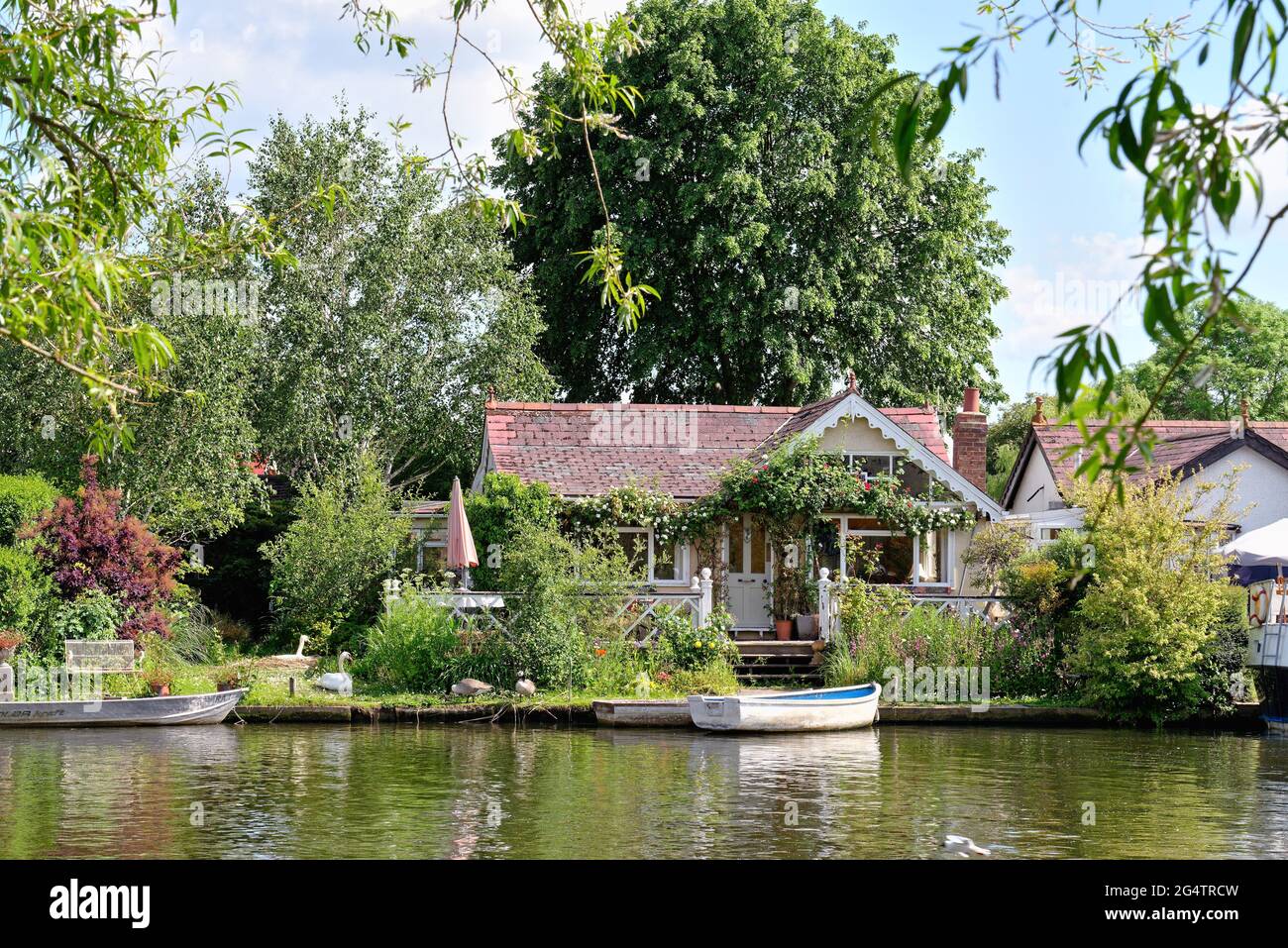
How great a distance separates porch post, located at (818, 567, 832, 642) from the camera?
25.1m

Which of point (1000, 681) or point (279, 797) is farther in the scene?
point (1000, 681)

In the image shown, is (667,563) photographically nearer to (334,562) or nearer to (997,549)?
(334,562)

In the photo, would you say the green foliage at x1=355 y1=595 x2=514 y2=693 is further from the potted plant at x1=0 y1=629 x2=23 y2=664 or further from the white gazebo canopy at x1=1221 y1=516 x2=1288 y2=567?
the white gazebo canopy at x1=1221 y1=516 x2=1288 y2=567

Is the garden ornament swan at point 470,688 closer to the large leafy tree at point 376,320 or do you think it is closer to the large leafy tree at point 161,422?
the large leafy tree at point 161,422

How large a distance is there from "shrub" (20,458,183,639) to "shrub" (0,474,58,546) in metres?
0.48

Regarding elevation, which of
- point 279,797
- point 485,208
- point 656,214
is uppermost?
point 656,214

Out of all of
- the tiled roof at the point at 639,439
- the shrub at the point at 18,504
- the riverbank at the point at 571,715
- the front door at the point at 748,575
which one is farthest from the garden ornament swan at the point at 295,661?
the front door at the point at 748,575

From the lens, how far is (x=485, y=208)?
772 centimetres

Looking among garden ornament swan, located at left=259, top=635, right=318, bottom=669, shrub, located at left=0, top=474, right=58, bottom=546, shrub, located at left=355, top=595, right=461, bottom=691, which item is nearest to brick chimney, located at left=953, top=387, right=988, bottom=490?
shrub, located at left=355, top=595, right=461, bottom=691
